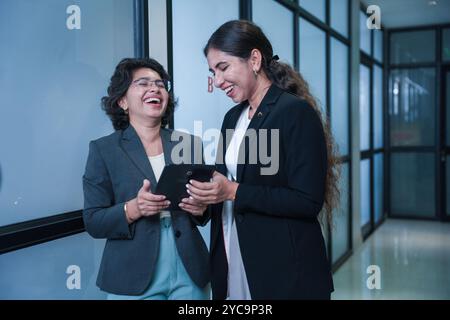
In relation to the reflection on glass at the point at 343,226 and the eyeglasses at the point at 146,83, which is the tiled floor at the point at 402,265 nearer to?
the reflection on glass at the point at 343,226

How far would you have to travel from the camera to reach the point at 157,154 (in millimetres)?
1473

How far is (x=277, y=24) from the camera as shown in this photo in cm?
342

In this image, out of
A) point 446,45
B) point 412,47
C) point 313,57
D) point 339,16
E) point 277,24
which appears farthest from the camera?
point 412,47

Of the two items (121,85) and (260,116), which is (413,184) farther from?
(121,85)

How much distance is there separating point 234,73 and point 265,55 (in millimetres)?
112

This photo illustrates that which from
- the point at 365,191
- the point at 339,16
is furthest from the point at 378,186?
the point at 339,16

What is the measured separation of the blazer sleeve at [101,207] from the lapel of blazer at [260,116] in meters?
0.35

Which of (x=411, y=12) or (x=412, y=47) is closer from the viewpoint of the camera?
(x=411, y=12)

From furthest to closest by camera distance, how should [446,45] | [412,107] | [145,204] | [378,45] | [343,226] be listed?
[412,107], [378,45], [446,45], [343,226], [145,204]

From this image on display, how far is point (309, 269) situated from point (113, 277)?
1.83 ft

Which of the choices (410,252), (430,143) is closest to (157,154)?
(410,252)

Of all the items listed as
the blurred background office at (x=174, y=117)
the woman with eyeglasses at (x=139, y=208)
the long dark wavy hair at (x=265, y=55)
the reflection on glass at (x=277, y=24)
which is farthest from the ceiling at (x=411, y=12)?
the woman with eyeglasses at (x=139, y=208)

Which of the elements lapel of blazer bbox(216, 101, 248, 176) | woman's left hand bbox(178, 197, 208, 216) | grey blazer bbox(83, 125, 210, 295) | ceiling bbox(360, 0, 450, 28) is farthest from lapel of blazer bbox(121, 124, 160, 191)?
ceiling bbox(360, 0, 450, 28)
